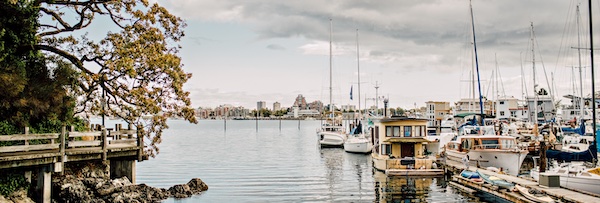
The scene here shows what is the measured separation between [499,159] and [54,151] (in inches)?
1256

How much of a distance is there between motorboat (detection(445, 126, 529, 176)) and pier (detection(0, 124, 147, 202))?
2720cm

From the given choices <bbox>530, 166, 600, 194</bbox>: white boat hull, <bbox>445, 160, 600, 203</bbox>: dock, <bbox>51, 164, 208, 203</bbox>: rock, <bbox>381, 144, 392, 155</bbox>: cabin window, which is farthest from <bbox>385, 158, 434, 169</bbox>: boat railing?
<bbox>51, 164, 208, 203</bbox>: rock

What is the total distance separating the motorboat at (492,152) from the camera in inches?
1524

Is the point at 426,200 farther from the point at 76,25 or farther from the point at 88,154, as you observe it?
the point at 76,25

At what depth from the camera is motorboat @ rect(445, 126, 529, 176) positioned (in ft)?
127

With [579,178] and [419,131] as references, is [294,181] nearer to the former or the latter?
[419,131]

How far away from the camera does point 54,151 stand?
837 inches

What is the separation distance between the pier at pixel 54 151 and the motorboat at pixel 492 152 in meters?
27.2

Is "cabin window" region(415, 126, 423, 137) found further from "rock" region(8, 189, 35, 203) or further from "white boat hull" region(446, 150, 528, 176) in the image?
"rock" region(8, 189, 35, 203)

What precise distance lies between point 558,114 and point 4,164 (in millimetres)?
93138

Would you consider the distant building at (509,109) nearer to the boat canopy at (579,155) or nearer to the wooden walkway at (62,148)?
the boat canopy at (579,155)

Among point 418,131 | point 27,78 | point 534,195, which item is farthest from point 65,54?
point 418,131

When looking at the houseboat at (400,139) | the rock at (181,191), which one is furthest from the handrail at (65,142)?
the houseboat at (400,139)

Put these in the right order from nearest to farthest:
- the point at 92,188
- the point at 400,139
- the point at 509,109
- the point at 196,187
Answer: the point at 92,188
the point at 196,187
the point at 400,139
the point at 509,109
